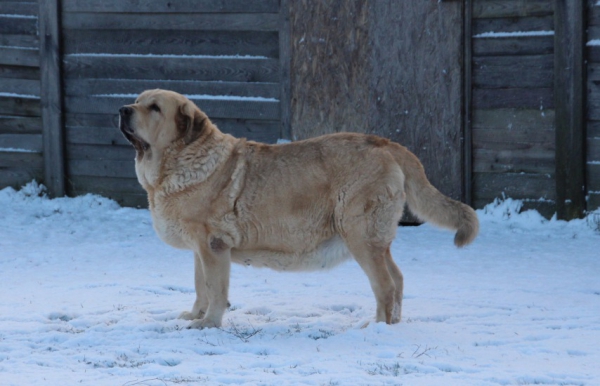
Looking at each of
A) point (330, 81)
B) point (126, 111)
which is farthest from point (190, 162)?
point (330, 81)

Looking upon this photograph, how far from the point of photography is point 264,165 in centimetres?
628

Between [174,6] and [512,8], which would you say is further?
[174,6]

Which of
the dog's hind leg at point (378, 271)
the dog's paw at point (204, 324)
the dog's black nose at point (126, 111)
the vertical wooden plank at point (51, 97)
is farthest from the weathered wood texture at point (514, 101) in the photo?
the vertical wooden plank at point (51, 97)

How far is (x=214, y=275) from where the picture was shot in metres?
6.04

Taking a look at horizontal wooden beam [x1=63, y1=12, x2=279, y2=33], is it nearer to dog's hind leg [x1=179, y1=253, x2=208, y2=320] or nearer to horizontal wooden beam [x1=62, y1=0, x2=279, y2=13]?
horizontal wooden beam [x1=62, y1=0, x2=279, y2=13]

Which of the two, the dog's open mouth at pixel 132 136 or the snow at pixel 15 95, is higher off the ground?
the snow at pixel 15 95

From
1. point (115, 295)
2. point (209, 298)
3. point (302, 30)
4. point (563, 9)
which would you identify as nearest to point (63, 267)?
point (115, 295)

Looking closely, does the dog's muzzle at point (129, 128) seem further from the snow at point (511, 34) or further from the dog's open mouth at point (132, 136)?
the snow at point (511, 34)

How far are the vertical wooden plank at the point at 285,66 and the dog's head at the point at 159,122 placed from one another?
3.98 m

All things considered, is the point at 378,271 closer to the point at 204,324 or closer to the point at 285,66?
the point at 204,324

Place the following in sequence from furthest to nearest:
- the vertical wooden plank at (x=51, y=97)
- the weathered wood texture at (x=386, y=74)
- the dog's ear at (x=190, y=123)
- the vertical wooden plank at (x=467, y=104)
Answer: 1. the vertical wooden plank at (x=51, y=97)
2. the weathered wood texture at (x=386, y=74)
3. the vertical wooden plank at (x=467, y=104)
4. the dog's ear at (x=190, y=123)

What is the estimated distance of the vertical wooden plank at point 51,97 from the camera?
11141 millimetres

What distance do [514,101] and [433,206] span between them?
3846 mm

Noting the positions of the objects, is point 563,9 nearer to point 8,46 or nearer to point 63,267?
point 63,267
